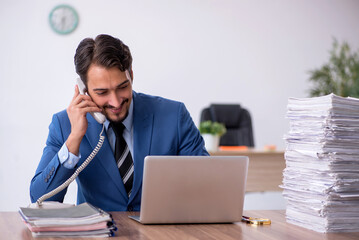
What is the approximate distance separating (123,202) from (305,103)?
846 mm

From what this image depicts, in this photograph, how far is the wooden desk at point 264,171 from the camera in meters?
4.35

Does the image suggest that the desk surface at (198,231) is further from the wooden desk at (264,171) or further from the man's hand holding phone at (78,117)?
the wooden desk at (264,171)

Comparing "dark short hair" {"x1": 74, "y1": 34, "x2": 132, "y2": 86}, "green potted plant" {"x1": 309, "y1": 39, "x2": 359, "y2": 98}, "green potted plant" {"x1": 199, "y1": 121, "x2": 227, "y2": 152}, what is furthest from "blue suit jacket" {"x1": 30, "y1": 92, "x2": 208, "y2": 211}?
"green potted plant" {"x1": 309, "y1": 39, "x2": 359, "y2": 98}

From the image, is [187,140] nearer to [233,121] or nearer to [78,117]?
[78,117]

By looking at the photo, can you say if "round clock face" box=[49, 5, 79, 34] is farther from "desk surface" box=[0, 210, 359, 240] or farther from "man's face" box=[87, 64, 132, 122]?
"desk surface" box=[0, 210, 359, 240]

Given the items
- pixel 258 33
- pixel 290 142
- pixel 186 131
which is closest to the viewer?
pixel 290 142

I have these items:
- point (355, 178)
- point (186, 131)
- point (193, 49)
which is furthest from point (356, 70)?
point (355, 178)

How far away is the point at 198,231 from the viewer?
1.47 m

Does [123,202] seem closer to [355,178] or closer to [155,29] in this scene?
[355,178]

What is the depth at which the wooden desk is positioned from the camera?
14.3 feet

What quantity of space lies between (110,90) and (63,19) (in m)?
3.80

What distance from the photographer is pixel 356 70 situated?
18.9 ft

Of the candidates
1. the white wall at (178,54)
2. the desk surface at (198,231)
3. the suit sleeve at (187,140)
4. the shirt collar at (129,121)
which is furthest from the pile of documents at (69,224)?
the white wall at (178,54)

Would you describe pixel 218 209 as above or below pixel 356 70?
below
